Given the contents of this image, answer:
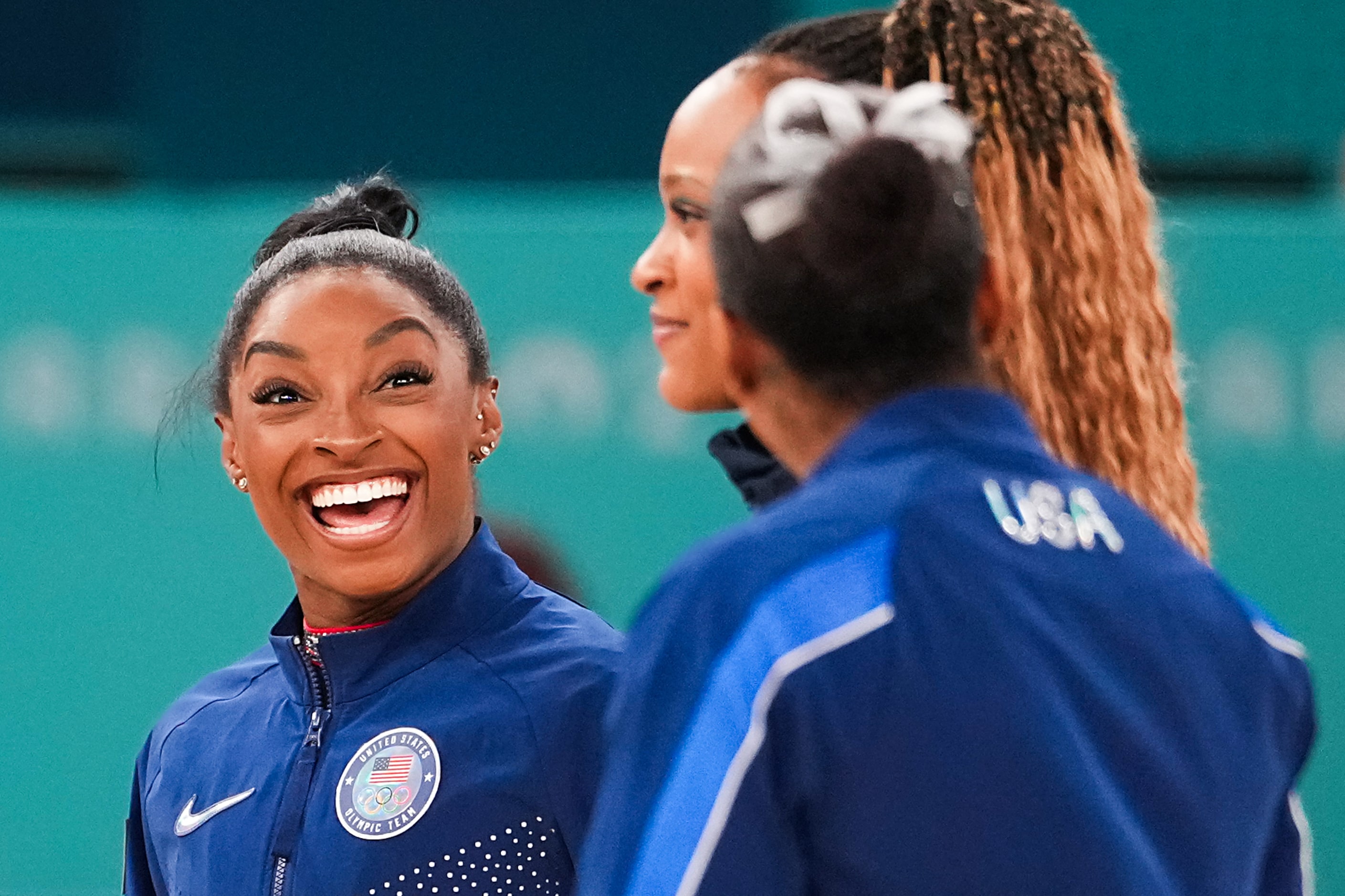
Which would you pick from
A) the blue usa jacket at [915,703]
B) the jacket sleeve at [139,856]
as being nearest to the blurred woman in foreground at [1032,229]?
the blue usa jacket at [915,703]

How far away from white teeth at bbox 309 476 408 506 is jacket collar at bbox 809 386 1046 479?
2.70 feet

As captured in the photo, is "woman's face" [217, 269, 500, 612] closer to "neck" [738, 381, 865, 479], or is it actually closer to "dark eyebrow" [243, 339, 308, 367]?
"dark eyebrow" [243, 339, 308, 367]

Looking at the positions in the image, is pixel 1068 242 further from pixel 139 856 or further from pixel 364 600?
pixel 139 856

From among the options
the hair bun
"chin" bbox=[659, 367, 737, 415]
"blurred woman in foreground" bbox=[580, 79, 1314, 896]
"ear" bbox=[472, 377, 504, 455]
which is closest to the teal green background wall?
the hair bun

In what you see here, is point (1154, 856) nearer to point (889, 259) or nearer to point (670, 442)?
point (889, 259)

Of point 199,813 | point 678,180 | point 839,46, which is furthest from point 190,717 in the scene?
point 839,46

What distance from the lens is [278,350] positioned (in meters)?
2.01

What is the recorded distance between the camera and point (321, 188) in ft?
17.5

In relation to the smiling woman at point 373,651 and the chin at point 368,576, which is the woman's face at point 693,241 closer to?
the smiling woman at point 373,651

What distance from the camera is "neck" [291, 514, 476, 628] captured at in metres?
2.02

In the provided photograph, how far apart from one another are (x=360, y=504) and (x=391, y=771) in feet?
0.99

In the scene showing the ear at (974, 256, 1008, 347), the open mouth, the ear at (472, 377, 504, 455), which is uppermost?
the ear at (974, 256, 1008, 347)

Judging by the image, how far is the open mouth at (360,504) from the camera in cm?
199

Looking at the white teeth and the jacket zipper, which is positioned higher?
the white teeth
